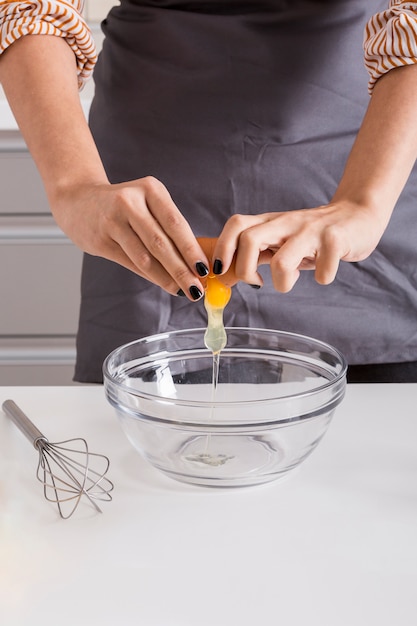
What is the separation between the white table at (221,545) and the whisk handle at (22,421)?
0.06 feet

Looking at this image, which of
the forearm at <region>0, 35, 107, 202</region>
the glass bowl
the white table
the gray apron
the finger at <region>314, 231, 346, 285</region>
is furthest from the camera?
the gray apron

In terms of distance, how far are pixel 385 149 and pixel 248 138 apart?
0.27 m

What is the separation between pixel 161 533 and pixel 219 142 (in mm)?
611

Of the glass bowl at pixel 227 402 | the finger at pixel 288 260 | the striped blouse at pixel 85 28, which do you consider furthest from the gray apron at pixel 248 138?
the finger at pixel 288 260

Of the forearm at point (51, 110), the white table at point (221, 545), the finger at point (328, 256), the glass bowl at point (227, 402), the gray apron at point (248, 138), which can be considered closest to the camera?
the white table at point (221, 545)

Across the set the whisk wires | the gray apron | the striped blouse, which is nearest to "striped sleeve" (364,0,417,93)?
the striped blouse

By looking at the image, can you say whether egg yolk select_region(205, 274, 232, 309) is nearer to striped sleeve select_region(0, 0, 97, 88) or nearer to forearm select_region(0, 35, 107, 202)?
forearm select_region(0, 35, 107, 202)

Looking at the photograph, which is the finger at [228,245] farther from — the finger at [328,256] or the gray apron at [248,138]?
the gray apron at [248,138]

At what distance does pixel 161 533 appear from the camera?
23.7 inches

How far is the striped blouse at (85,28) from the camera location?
2.87ft

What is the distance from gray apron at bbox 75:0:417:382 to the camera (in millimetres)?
1070

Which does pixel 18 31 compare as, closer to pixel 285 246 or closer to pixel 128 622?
pixel 285 246

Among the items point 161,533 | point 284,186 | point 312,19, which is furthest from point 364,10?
point 161,533

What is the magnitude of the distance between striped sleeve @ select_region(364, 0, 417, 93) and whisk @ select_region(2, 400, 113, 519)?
1.58 feet
